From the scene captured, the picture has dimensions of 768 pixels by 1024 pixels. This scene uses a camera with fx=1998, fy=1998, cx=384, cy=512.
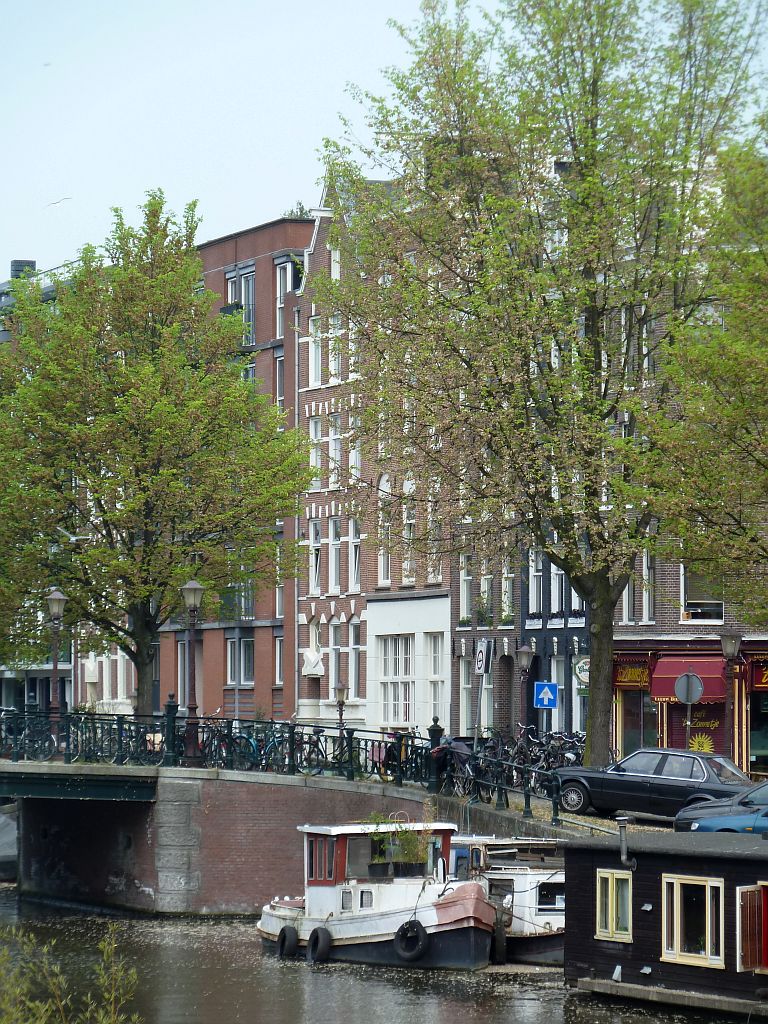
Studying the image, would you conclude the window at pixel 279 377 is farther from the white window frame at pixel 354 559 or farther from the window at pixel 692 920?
the window at pixel 692 920

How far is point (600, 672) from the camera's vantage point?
42.9 m

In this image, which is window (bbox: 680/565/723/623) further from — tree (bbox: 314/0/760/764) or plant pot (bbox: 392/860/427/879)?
plant pot (bbox: 392/860/427/879)

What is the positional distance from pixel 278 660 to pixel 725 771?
4128 cm

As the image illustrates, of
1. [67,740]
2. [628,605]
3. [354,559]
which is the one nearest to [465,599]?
[354,559]

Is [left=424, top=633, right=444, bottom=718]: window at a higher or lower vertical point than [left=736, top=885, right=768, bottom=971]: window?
higher

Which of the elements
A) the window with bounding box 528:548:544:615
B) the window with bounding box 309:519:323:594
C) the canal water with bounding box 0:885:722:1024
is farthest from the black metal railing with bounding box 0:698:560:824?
the window with bounding box 309:519:323:594

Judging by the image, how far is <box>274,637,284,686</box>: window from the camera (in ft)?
258

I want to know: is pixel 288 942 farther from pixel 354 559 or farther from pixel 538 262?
pixel 354 559

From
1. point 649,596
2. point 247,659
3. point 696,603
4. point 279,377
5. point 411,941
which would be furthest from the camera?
point 247,659

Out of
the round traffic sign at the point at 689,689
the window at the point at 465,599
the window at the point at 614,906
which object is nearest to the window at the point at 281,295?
the window at the point at 465,599

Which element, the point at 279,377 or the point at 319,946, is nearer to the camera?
the point at 319,946

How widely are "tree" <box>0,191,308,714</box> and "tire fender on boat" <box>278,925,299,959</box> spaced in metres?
14.4

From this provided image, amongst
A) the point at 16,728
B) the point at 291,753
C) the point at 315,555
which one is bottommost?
the point at 291,753

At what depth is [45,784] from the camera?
154 feet
